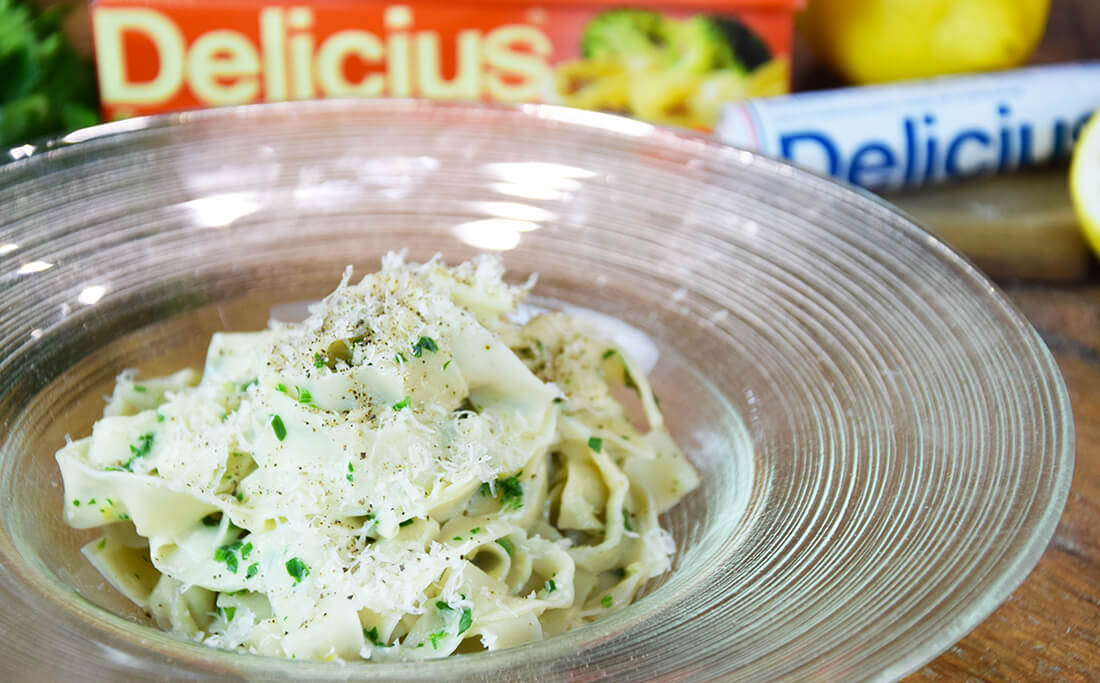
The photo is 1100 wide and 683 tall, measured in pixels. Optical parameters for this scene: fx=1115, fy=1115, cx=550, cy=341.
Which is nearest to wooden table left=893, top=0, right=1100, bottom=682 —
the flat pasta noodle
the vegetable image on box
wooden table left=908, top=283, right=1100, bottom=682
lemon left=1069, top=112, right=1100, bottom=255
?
wooden table left=908, top=283, right=1100, bottom=682

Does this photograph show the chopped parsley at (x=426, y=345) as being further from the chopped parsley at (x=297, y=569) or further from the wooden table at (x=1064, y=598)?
the wooden table at (x=1064, y=598)

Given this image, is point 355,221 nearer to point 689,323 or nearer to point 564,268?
point 564,268

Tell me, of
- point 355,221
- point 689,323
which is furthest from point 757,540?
point 355,221

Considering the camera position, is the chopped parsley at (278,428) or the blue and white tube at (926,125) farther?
the blue and white tube at (926,125)

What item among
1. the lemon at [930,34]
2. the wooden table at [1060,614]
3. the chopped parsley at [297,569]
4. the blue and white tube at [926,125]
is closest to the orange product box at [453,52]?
the blue and white tube at [926,125]

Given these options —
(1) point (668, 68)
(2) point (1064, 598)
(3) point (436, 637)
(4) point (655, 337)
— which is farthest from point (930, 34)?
Result: (3) point (436, 637)

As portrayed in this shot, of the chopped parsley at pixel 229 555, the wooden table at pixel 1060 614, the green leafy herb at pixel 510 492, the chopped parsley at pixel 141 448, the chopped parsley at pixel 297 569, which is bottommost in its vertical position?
the wooden table at pixel 1060 614

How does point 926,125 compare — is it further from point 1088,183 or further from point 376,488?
point 376,488

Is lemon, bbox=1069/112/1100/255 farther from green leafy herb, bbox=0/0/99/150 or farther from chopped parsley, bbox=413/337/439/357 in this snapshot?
green leafy herb, bbox=0/0/99/150
